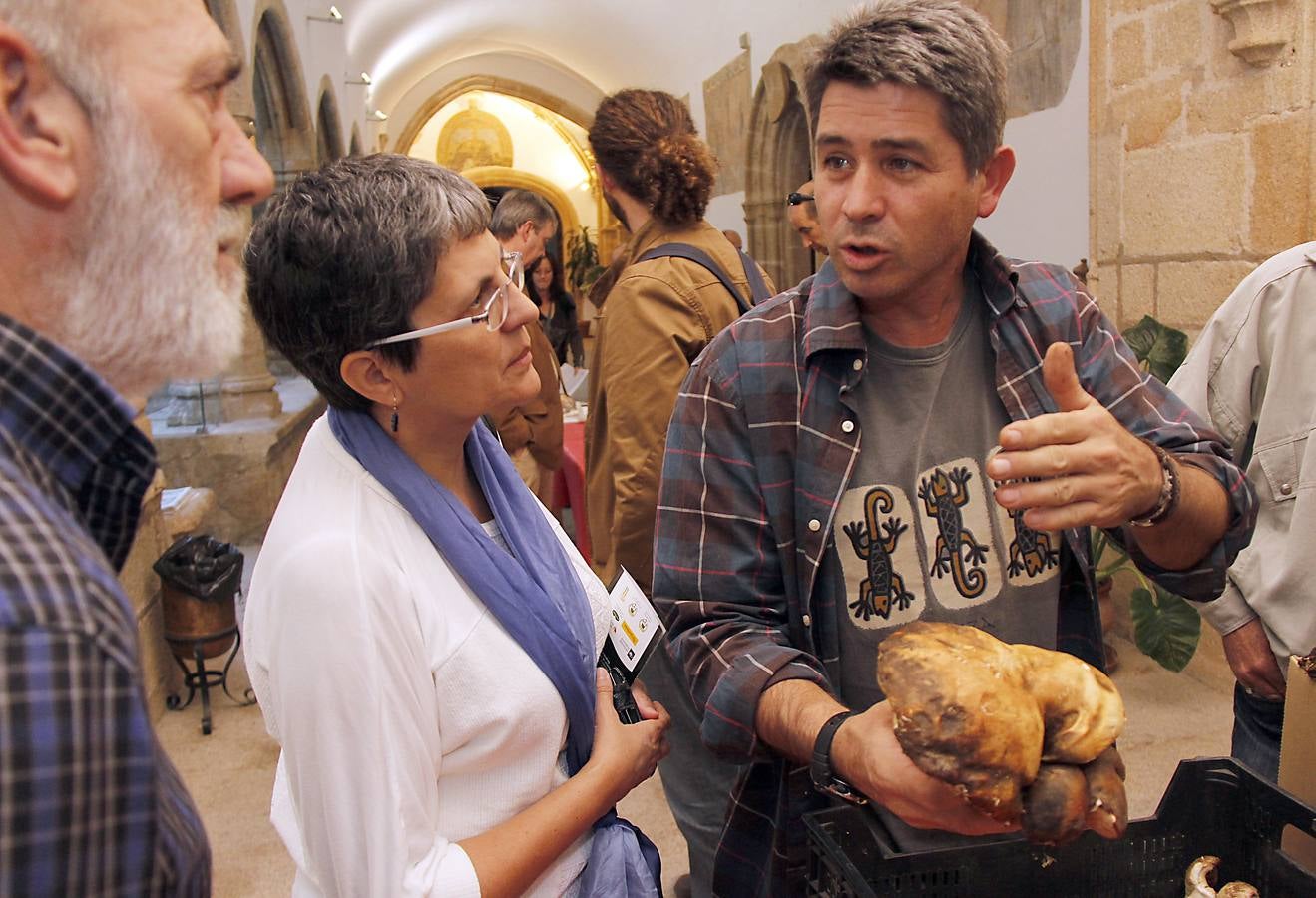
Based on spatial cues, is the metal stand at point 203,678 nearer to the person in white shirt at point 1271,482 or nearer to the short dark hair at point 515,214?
the short dark hair at point 515,214

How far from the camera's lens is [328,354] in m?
1.49

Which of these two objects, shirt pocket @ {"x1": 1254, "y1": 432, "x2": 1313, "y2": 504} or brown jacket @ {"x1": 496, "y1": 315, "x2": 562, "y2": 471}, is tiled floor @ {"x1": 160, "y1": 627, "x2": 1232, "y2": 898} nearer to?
brown jacket @ {"x1": 496, "y1": 315, "x2": 562, "y2": 471}

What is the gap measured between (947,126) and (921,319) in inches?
10.9

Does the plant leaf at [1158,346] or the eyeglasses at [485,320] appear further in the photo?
the plant leaf at [1158,346]

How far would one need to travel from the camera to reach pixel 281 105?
31.9 feet

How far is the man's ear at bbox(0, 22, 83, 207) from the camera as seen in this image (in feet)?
2.42

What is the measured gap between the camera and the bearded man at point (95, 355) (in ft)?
1.96

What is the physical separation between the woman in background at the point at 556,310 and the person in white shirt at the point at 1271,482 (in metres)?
4.37

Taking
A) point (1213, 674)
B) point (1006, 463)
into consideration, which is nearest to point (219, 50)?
point (1006, 463)

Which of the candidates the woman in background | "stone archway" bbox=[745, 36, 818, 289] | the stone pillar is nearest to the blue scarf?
the woman in background

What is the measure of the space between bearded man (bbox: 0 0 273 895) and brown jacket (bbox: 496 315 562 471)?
2.93 metres

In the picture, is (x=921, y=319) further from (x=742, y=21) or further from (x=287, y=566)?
(x=742, y=21)

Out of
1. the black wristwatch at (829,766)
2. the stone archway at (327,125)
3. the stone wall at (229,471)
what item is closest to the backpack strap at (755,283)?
the black wristwatch at (829,766)

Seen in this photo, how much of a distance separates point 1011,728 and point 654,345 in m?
1.74
